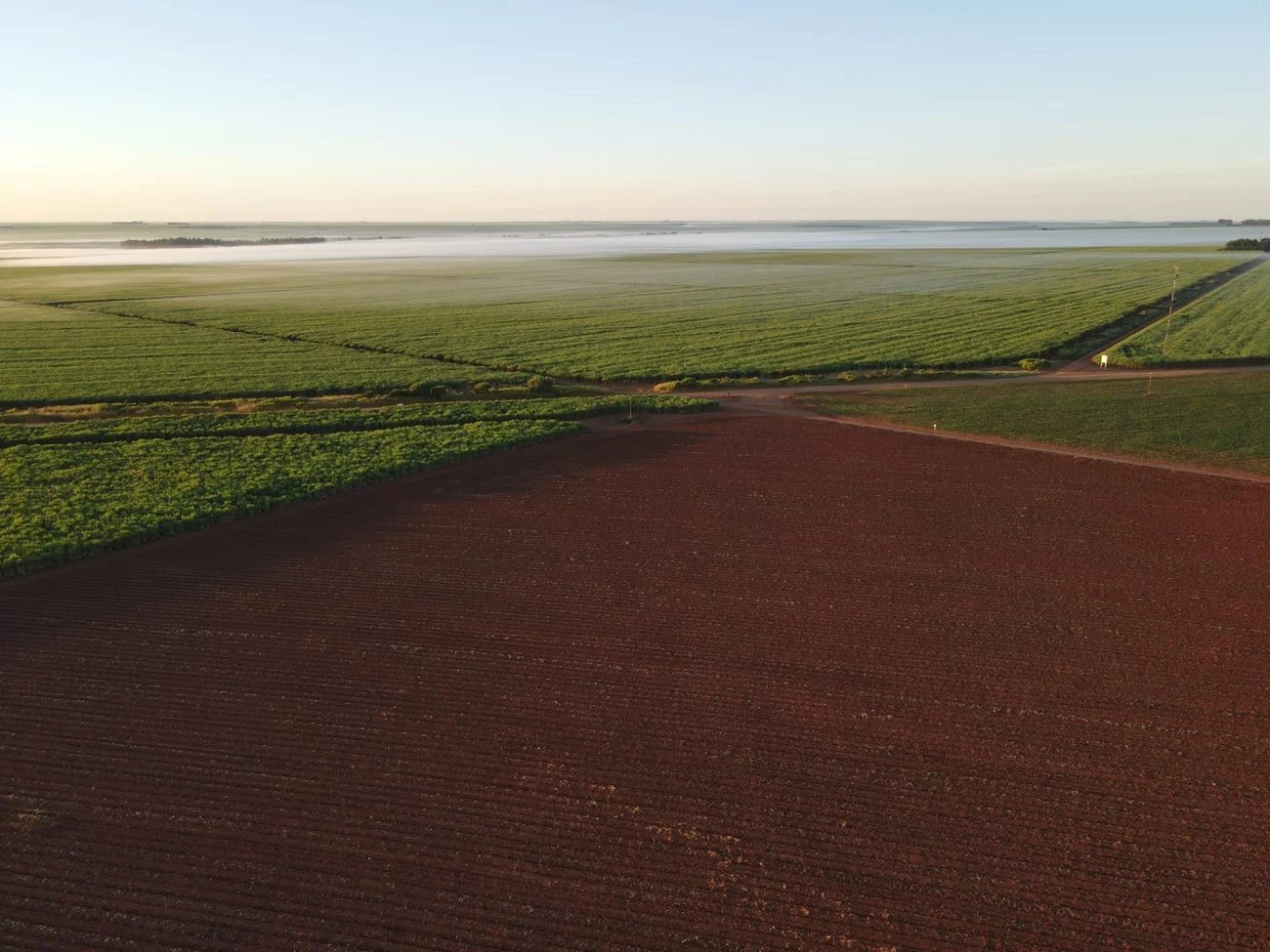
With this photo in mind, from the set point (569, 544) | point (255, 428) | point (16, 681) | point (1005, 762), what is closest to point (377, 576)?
point (569, 544)

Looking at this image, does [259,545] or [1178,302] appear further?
A: [1178,302]

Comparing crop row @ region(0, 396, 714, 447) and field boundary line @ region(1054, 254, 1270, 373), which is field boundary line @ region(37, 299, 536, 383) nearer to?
crop row @ region(0, 396, 714, 447)

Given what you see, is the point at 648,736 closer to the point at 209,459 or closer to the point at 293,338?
the point at 209,459

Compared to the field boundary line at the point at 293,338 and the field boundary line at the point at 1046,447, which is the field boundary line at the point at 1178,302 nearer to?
the field boundary line at the point at 1046,447

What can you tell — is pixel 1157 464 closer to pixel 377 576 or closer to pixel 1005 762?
pixel 1005 762

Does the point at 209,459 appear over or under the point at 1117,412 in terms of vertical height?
under

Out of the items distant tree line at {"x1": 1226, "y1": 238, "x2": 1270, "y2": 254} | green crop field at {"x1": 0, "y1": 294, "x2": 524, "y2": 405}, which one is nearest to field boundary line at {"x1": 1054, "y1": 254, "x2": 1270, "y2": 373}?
green crop field at {"x1": 0, "y1": 294, "x2": 524, "y2": 405}

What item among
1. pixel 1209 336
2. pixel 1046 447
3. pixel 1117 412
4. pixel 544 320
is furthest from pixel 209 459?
pixel 1209 336
